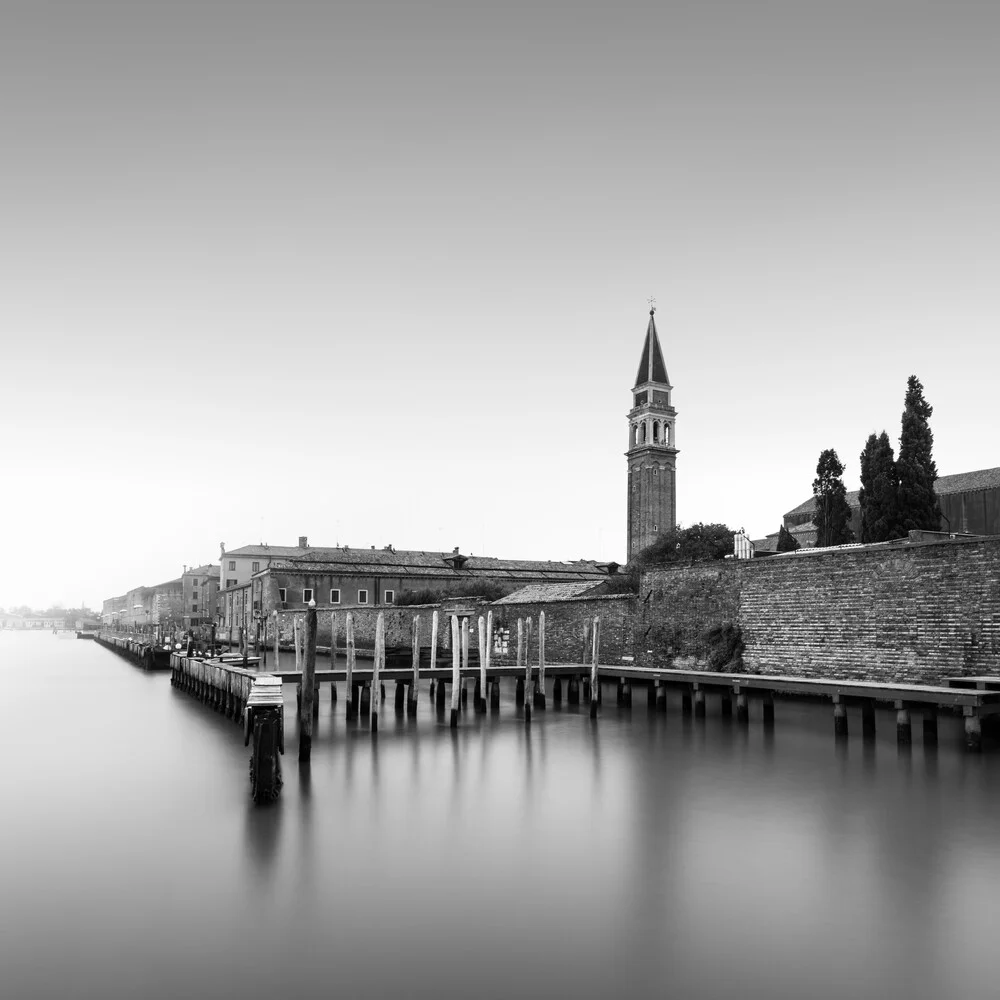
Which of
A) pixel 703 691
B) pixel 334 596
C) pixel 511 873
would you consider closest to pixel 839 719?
pixel 703 691

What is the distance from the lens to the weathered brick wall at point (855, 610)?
1277 cm

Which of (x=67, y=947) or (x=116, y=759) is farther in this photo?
(x=116, y=759)

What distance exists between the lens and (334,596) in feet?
138

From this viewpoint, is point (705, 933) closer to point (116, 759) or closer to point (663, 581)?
point (116, 759)

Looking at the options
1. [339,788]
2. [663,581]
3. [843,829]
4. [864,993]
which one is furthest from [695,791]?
[663,581]

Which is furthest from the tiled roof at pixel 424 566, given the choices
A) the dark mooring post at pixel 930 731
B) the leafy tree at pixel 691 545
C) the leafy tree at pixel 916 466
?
the dark mooring post at pixel 930 731

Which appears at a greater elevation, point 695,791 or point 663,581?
point 663,581

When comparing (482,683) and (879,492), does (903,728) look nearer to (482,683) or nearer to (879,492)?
(482,683)

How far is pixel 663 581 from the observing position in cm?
2020

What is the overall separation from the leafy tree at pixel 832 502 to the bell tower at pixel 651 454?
16600 millimetres

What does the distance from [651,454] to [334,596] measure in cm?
1996

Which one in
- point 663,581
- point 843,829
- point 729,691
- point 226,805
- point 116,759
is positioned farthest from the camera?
point 663,581

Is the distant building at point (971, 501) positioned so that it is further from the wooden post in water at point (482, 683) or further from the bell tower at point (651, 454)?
the wooden post in water at point (482, 683)

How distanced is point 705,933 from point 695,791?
4529 mm
